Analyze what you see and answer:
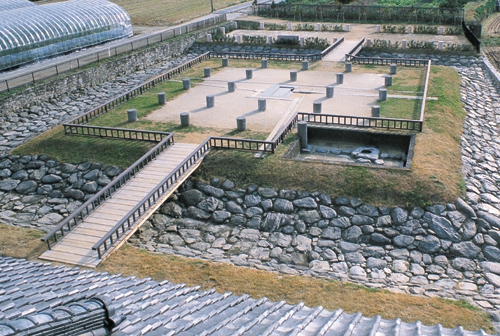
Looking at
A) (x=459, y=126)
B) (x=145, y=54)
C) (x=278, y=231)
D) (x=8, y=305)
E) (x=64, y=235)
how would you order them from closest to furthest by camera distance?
(x=8, y=305), (x=64, y=235), (x=278, y=231), (x=459, y=126), (x=145, y=54)

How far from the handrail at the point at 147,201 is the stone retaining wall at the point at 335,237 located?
0.83m

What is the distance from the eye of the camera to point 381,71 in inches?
1270

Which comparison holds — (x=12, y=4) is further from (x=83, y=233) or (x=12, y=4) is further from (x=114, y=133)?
(x=83, y=233)

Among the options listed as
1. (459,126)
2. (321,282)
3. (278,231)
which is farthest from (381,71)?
(321,282)

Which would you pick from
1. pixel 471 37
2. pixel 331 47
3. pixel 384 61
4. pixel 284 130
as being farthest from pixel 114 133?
pixel 471 37

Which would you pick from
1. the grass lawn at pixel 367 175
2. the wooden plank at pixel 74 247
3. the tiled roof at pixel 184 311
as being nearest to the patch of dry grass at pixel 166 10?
the grass lawn at pixel 367 175

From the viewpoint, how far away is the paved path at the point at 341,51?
1396 inches

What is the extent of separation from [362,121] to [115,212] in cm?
1131

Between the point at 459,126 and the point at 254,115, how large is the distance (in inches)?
357

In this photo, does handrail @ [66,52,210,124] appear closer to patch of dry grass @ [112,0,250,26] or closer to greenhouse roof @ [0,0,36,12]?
greenhouse roof @ [0,0,36,12]

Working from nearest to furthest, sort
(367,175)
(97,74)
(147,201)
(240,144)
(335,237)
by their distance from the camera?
(335,237)
(147,201)
(367,175)
(240,144)
(97,74)

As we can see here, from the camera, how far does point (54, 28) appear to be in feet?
116

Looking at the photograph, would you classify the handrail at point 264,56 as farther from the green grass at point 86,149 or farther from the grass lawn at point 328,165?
the green grass at point 86,149

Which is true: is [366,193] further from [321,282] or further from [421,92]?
[421,92]
